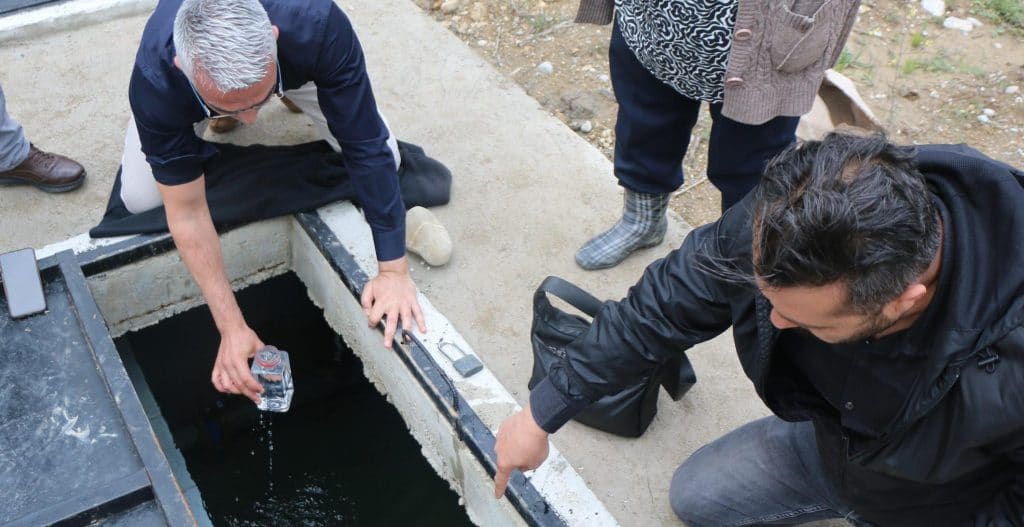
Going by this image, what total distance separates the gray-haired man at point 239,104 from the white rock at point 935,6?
354 centimetres

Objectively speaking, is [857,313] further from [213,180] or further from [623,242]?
[213,180]

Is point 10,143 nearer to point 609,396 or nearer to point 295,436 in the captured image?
point 295,436

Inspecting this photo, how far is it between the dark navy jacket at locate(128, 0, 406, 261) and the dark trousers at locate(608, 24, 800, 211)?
0.77m

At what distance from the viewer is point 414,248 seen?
3191mm

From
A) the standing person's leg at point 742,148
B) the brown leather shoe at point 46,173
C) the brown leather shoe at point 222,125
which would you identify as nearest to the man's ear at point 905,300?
the standing person's leg at point 742,148

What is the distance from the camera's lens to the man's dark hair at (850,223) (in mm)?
1383

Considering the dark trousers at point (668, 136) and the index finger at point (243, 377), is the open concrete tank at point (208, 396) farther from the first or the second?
the dark trousers at point (668, 136)

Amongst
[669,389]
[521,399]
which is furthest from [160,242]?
[669,389]

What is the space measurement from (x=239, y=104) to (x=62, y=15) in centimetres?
255

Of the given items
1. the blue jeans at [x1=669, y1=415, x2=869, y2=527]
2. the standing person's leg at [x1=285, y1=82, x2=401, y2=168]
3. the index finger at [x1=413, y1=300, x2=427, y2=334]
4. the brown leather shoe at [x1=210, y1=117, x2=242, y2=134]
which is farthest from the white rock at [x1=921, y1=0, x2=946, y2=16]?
the brown leather shoe at [x1=210, y1=117, x2=242, y2=134]

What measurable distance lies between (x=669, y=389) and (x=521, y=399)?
471mm

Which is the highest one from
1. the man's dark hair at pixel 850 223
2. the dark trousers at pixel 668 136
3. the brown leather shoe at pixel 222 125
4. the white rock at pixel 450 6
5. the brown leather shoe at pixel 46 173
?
the man's dark hair at pixel 850 223

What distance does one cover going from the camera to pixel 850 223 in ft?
4.50

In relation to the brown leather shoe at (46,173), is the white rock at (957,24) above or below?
above
